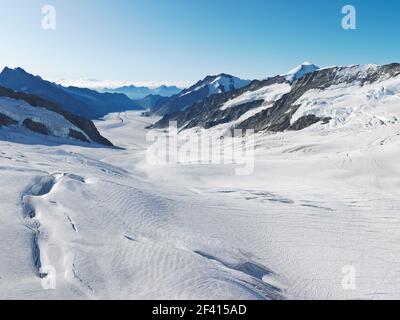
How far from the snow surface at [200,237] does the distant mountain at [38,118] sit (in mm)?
28239

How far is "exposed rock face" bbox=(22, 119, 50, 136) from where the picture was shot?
59.1 m

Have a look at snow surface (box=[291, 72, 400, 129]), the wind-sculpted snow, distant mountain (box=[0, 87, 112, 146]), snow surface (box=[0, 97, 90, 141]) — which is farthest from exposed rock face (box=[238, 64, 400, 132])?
the wind-sculpted snow

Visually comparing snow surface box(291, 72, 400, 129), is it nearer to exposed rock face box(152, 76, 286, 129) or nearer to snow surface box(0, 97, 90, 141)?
exposed rock face box(152, 76, 286, 129)

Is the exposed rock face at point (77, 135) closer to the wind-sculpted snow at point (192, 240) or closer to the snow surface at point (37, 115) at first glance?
the snow surface at point (37, 115)

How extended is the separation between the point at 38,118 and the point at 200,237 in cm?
5244

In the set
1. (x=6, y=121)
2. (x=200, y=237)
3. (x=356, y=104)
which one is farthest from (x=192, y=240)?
(x=356, y=104)

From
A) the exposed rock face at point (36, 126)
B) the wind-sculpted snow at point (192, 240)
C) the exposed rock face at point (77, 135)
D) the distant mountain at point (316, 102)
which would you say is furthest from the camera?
the distant mountain at point (316, 102)

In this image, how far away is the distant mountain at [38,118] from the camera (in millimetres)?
59281

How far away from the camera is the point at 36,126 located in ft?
197

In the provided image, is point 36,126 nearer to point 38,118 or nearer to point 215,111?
point 38,118

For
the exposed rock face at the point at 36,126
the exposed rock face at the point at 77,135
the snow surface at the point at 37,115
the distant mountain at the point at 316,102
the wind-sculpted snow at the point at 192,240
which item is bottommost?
the wind-sculpted snow at the point at 192,240

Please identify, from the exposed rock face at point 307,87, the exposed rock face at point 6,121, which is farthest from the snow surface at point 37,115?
the exposed rock face at point 307,87

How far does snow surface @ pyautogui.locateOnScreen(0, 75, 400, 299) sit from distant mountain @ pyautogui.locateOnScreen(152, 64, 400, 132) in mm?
39967

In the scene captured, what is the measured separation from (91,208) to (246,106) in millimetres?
110439
